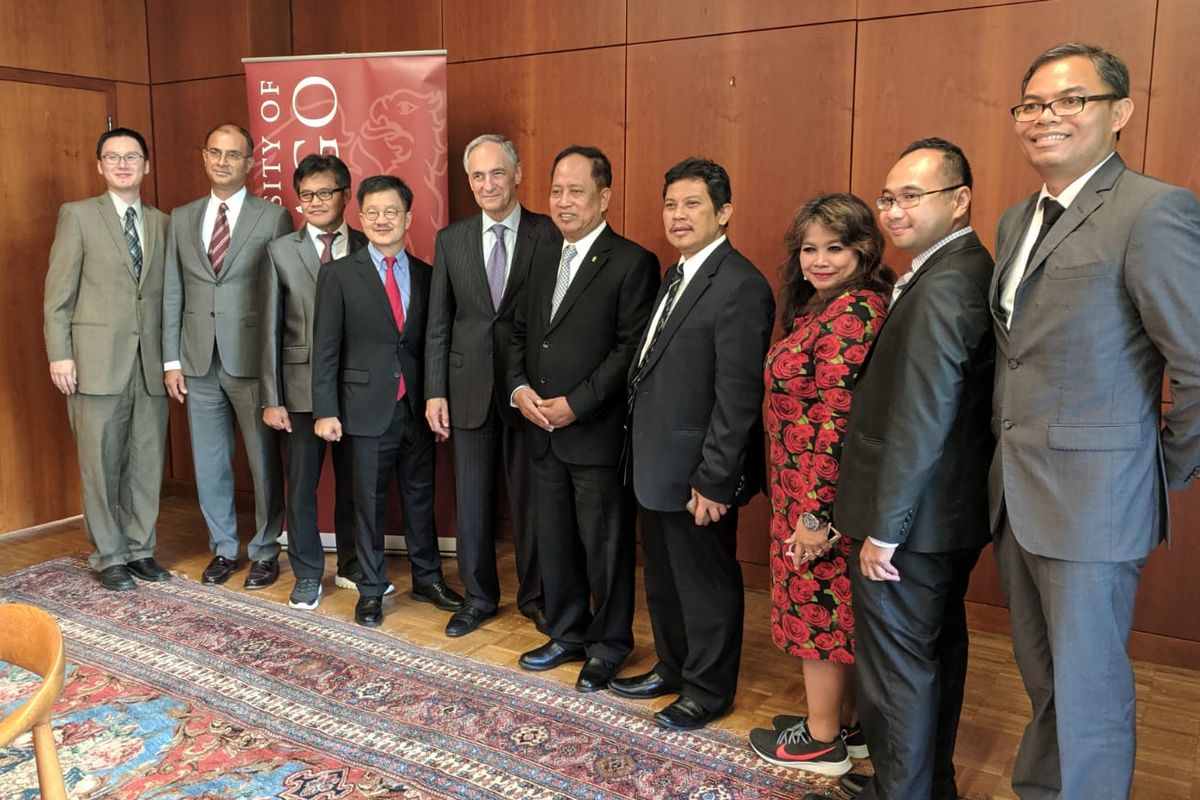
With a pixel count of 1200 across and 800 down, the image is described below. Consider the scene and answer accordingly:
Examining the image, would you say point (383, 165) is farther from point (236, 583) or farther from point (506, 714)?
point (506, 714)

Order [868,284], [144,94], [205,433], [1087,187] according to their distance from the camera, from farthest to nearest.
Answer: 1. [144,94]
2. [205,433]
3. [868,284]
4. [1087,187]

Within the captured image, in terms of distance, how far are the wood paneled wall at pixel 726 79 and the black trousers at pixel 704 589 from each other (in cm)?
139

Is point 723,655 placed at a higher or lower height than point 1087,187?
lower

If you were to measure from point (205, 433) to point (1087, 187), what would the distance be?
373cm

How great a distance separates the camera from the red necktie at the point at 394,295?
3770 mm

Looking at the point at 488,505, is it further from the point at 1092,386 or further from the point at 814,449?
the point at 1092,386

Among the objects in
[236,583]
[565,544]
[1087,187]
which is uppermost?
[1087,187]

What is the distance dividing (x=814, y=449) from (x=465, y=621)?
5.99 feet

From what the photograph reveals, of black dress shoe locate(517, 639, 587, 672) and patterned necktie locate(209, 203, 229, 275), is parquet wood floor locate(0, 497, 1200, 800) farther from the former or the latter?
patterned necktie locate(209, 203, 229, 275)

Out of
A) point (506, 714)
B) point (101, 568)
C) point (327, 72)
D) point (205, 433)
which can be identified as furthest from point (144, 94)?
point (506, 714)

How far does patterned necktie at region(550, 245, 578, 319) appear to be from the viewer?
3.23 metres

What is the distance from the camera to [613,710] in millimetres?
3086

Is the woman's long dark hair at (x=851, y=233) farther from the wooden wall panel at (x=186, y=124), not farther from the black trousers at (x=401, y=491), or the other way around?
the wooden wall panel at (x=186, y=124)

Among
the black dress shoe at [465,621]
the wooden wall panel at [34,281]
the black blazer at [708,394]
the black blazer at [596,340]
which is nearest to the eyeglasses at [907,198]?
the black blazer at [708,394]
